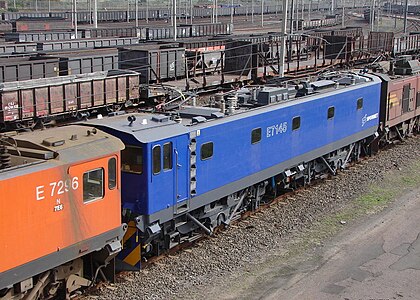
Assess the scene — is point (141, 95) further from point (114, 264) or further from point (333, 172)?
point (114, 264)

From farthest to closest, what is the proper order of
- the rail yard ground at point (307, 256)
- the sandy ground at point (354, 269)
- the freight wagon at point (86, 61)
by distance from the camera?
the freight wagon at point (86, 61) → the rail yard ground at point (307, 256) → the sandy ground at point (354, 269)

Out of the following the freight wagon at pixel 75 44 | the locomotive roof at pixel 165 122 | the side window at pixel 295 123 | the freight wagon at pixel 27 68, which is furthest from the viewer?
the freight wagon at pixel 75 44

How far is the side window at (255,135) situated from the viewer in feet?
54.7

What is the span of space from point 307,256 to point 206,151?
3.46 metres

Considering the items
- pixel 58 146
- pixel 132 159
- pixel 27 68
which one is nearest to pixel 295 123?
pixel 132 159

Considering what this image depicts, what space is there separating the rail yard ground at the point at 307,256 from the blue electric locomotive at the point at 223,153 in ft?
2.19

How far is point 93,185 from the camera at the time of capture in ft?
37.9

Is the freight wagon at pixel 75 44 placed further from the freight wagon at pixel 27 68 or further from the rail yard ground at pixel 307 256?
the rail yard ground at pixel 307 256

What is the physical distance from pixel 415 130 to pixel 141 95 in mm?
14875

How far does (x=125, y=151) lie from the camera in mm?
13172

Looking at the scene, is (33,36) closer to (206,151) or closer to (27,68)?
(27,68)

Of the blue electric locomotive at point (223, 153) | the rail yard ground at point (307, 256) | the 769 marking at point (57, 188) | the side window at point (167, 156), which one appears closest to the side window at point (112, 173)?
the 769 marking at point (57, 188)

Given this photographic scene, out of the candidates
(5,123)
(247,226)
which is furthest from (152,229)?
(5,123)

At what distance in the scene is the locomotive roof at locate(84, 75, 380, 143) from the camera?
43.2ft
